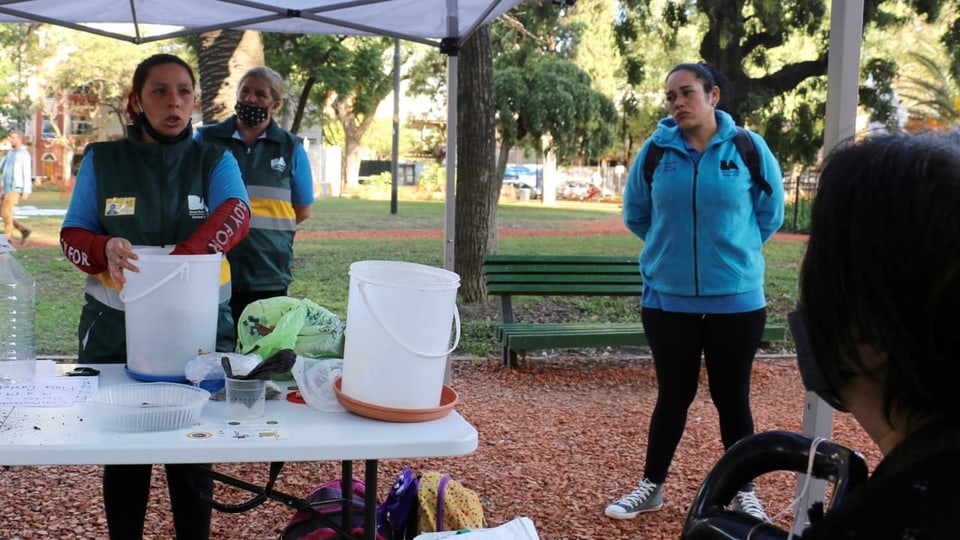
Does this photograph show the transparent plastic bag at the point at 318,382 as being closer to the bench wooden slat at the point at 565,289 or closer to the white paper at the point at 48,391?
the white paper at the point at 48,391

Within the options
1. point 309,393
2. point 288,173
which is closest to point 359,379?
point 309,393

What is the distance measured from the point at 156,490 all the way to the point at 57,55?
3196cm

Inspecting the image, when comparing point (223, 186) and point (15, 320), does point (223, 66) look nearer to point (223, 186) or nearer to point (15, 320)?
point (15, 320)

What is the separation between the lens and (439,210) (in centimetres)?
2495

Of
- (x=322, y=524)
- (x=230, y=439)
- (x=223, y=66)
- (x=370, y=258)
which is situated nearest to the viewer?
(x=230, y=439)

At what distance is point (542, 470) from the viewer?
4.27 meters

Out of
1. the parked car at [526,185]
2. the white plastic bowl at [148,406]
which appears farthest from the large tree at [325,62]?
the parked car at [526,185]

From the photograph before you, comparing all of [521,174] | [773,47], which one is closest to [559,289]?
[773,47]

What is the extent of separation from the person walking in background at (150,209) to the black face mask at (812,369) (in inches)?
68.4

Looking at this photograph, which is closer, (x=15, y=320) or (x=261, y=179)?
(x=15, y=320)

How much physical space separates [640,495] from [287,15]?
2782mm

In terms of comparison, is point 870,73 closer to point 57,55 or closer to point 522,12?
→ point 522,12

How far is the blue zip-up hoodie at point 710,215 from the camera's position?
3.24 m

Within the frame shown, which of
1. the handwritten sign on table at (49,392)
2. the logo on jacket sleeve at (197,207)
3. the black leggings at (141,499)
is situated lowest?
the black leggings at (141,499)
